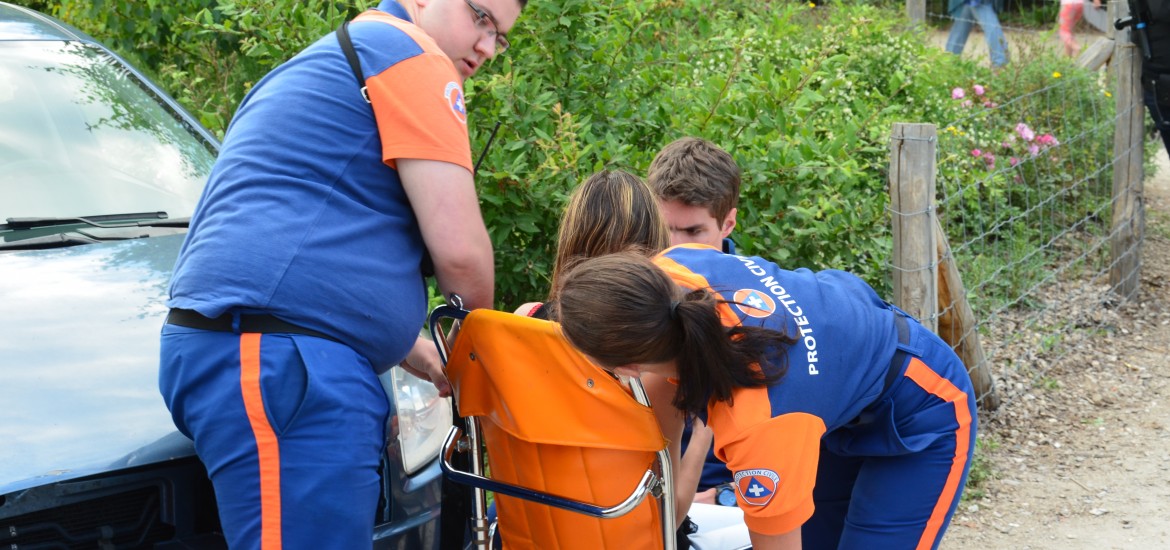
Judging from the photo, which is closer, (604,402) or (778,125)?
(604,402)

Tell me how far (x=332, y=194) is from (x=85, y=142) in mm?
1777

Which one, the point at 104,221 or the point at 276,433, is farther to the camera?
the point at 104,221

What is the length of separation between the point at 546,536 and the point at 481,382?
13.8 inches

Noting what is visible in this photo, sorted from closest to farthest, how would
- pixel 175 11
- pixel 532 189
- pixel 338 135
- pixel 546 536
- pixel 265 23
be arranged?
pixel 338 135, pixel 546 536, pixel 532 189, pixel 265 23, pixel 175 11

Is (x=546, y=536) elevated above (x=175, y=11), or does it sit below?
below

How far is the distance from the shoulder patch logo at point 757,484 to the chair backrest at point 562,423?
218 millimetres

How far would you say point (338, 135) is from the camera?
1.97m

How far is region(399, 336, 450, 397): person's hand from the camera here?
2391 mm

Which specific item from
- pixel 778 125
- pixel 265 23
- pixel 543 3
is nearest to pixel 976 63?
pixel 778 125

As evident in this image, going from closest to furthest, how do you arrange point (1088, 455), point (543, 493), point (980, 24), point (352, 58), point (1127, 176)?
point (352, 58), point (543, 493), point (1088, 455), point (1127, 176), point (980, 24)

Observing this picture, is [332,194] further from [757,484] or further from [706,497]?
[706,497]

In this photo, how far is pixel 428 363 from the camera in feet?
7.89

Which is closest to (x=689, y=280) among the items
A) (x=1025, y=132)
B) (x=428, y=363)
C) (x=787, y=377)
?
(x=787, y=377)

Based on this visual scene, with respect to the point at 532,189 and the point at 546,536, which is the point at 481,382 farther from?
the point at 532,189
